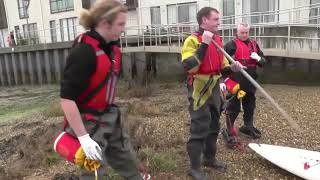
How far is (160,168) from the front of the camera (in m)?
4.88

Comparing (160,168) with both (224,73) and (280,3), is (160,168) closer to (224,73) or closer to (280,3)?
(224,73)

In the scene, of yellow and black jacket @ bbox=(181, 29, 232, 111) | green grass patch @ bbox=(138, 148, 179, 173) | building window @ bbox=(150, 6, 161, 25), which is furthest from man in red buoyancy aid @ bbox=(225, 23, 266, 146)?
building window @ bbox=(150, 6, 161, 25)

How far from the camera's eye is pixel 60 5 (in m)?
27.7

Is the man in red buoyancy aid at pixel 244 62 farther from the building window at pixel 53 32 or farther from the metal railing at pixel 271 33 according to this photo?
the building window at pixel 53 32

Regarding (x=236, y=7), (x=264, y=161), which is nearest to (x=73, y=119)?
(x=264, y=161)

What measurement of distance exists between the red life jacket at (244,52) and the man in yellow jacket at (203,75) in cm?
128

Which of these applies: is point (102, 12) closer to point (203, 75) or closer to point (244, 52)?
point (203, 75)

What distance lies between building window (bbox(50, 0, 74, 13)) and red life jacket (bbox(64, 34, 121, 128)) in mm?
25113

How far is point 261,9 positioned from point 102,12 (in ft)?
51.0

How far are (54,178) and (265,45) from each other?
33.3 feet

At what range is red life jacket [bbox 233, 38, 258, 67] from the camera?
19.1 ft

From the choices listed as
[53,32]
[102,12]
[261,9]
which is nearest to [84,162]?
[102,12]

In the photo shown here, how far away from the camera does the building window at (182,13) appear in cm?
1945

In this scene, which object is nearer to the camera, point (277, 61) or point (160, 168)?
point (160, 168)
